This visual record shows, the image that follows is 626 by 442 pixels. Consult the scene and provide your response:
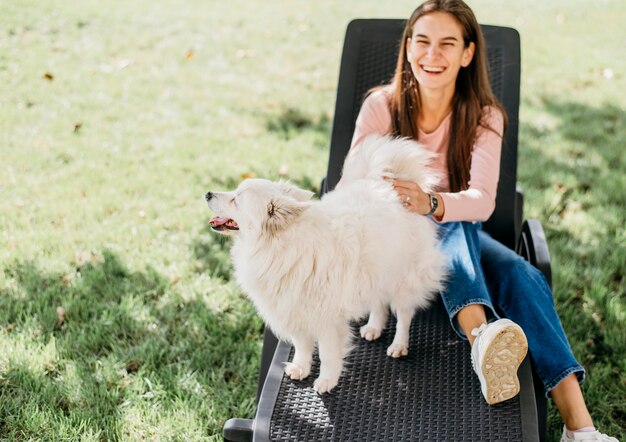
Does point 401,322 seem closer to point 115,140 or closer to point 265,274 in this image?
point 265,274

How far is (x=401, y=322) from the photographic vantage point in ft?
8.29

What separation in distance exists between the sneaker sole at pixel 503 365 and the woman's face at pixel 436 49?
1205 millimetres

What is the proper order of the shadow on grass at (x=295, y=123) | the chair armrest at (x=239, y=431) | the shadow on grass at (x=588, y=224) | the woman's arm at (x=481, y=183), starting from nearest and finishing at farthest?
the chair armrest at (x=239, y=431)
the woman's arm at (x=481, y=183)
the shadow on grass at (x=588, y=224)
the shadow on grass at (x=295, y=123)

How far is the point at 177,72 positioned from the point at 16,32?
2105mm

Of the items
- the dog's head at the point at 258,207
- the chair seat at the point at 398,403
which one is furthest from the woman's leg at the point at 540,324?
the dog's head at the point at 258,207

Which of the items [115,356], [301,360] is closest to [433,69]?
[301,360]

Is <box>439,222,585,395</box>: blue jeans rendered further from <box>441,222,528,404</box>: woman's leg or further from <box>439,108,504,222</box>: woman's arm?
<box>439,108,504,222</box>: woman's arm

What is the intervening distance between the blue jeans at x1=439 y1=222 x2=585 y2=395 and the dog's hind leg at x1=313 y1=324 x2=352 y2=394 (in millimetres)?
503

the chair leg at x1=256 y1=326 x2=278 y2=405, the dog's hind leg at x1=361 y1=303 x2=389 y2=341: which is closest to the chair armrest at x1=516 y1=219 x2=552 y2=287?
the dog's hind leg at x1=361 y1=303 x2=389 y2=341

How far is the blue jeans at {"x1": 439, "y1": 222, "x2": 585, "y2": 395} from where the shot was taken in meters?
2.44

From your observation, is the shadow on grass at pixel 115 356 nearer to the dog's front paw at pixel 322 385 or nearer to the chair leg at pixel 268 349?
the chair leg at pixel 268 349

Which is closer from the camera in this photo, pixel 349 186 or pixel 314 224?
pixel 314 224

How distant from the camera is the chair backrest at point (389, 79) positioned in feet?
10.4

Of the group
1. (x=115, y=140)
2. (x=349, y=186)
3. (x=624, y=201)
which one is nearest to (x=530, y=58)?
(x=624, y=201)
